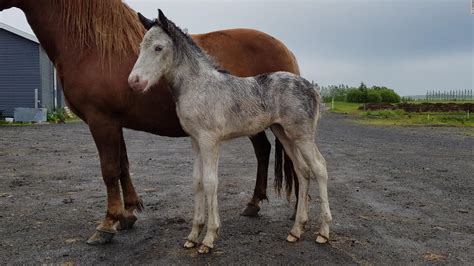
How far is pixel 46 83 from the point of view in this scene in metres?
27.2

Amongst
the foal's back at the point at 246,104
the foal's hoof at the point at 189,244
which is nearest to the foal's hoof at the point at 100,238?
the foal's hoof at the point at 189,244

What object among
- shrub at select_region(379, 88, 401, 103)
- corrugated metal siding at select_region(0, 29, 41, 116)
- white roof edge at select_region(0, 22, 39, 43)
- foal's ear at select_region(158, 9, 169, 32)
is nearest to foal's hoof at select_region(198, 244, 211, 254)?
foal's ear at select_region(158, 9, 169, 32)

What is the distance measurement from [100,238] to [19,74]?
2508 cm

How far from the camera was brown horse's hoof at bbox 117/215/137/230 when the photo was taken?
192 inches

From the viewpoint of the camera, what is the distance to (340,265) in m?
3.86

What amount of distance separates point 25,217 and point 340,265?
3923 millimetres

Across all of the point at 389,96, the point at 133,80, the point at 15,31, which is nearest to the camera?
the point at 133,80

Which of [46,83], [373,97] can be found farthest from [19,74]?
[373,97]

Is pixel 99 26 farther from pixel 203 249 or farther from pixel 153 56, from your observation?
pixel 203 249

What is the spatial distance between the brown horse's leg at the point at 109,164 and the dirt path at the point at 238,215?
6.3 inches

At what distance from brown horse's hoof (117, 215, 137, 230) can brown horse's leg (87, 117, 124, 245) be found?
0.65 ft

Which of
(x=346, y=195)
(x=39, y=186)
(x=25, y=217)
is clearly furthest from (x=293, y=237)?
(x=39, y=186)

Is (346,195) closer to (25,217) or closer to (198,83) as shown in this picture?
(198,83)

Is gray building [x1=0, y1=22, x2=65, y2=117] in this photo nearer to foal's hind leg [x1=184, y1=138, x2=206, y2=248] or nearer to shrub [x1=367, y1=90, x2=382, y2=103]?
foal's hind leg [x1=184, y1=138, x2=206, y2=248]
